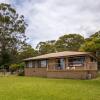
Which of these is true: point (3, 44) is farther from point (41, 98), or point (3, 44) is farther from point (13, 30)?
point (41, 98)

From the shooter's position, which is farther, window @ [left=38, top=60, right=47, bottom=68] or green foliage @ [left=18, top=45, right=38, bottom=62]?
green foliage @ [left=18, top=45, right=38, bottom=62]

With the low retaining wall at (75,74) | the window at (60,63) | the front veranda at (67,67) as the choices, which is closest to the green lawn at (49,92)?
the low retaining wall at (75,74)

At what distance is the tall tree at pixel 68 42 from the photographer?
61.7 meters

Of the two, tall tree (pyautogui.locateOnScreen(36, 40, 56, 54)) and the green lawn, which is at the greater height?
tall tree (pyautogui.locateOnScreen(36, 40, 56, 54))

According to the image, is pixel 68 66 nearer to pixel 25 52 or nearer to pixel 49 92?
pixel 49 92

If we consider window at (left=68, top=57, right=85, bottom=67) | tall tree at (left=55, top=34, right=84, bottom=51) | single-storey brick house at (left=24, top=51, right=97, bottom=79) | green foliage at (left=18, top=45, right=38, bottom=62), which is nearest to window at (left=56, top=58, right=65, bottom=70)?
single-storey brick house at (left=24, top=51, right=97, bottom=79)

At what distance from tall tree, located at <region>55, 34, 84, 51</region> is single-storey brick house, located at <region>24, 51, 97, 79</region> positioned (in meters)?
24.3

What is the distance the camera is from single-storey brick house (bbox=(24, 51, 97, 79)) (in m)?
30.7

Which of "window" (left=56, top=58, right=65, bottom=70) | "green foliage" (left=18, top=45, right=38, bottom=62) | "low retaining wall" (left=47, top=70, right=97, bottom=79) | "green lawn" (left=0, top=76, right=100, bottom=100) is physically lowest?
"green lawn" (left=0, top=76, right=100, bottom=100)

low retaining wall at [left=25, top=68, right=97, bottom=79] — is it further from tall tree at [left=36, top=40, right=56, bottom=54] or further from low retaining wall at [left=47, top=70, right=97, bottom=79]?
tall tree at [left=36, top=40, right=56, bottom=54]

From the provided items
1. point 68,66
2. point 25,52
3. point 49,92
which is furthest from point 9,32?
point 49,92

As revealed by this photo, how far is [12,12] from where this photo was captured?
5234 centimetres

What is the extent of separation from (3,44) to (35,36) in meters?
12.7

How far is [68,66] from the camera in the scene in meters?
33.2
